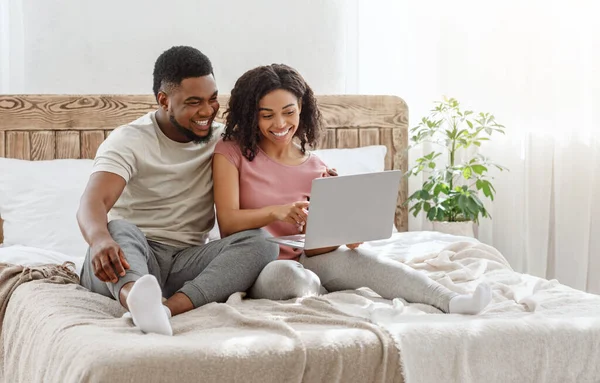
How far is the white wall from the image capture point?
123 inches

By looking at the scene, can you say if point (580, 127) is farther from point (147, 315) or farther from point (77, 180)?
point (147, 315)

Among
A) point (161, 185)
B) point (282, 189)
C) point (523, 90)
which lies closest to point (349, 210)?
point (282, 189)

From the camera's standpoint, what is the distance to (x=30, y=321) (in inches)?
69.6

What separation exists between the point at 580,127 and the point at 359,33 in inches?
39.0

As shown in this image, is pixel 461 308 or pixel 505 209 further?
pixel 505 209

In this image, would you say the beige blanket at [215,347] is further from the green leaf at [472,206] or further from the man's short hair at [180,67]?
the green leaf at [472,206]

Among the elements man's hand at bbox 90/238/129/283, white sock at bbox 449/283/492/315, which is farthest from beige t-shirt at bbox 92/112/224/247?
white sock at bbox 449/283/492/315

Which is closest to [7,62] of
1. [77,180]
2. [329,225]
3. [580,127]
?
[77,180]

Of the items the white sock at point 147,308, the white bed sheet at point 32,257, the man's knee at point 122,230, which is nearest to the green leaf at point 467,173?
the white bed sheet at point 32,257

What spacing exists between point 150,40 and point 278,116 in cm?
123

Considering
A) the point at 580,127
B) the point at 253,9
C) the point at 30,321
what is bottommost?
the point at 30,321

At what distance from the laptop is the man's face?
1.37 ft

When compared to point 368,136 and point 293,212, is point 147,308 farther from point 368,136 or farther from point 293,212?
point 368,136

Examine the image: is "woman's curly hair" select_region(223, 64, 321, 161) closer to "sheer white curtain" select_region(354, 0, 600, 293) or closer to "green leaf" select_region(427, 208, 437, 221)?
"green leaf" select_region(427, 208, 437, 221)
